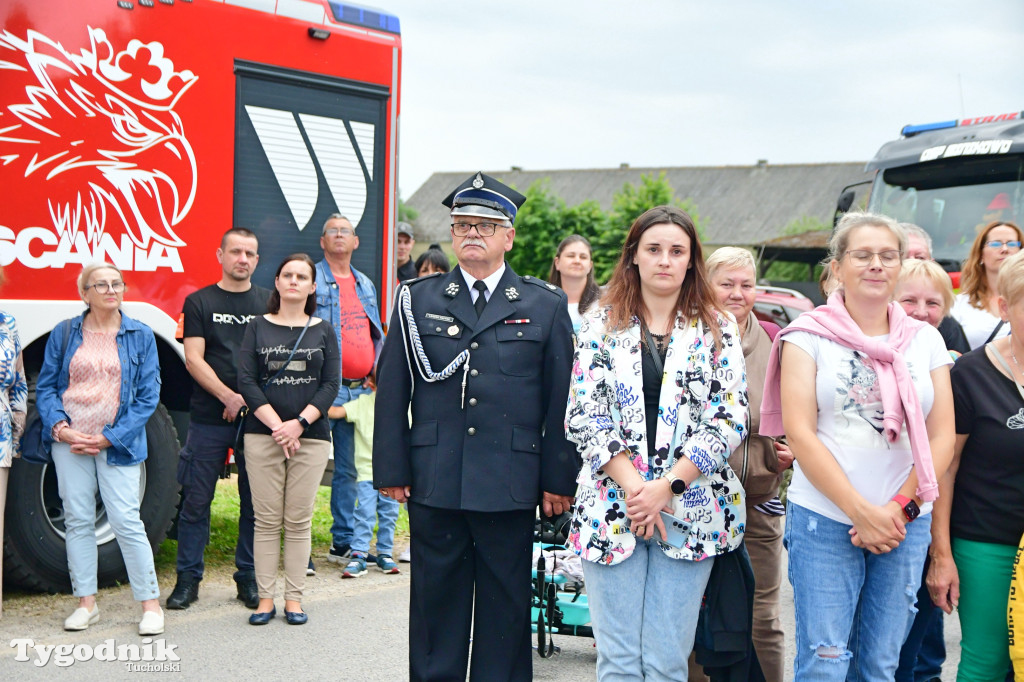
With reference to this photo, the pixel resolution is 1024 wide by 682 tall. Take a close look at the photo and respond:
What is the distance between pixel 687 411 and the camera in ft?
11.0

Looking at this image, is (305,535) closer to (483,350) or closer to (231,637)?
(231,637)

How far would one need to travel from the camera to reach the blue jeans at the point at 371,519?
6770mm

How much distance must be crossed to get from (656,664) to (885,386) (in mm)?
1175

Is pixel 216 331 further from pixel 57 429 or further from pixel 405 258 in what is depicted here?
pixel 405 258

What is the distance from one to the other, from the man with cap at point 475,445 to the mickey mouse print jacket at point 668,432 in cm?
37

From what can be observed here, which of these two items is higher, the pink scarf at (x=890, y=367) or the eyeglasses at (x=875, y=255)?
the eyeglasses at (x=875, y=255)

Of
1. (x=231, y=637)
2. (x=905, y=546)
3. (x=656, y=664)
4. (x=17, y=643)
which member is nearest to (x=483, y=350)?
(x=656, y=664)

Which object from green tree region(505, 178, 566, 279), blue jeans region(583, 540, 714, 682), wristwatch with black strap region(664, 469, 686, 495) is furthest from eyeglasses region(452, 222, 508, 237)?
green tree region(505, 178, 566, 279)

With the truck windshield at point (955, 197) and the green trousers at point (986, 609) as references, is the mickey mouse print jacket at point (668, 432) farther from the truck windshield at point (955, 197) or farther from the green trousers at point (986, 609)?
the truck windshield at point (955, 197)

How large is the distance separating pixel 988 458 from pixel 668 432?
1141 mm

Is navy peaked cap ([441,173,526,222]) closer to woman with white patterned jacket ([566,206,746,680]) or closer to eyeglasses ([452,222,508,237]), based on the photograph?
eyeglasses ([452,222,508,237])

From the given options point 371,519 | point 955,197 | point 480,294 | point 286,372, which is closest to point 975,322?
point 480,294

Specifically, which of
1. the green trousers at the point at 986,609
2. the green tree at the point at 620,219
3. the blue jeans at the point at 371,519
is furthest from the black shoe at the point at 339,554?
the green tree at the point at 620,219

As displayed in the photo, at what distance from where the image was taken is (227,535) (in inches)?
299
